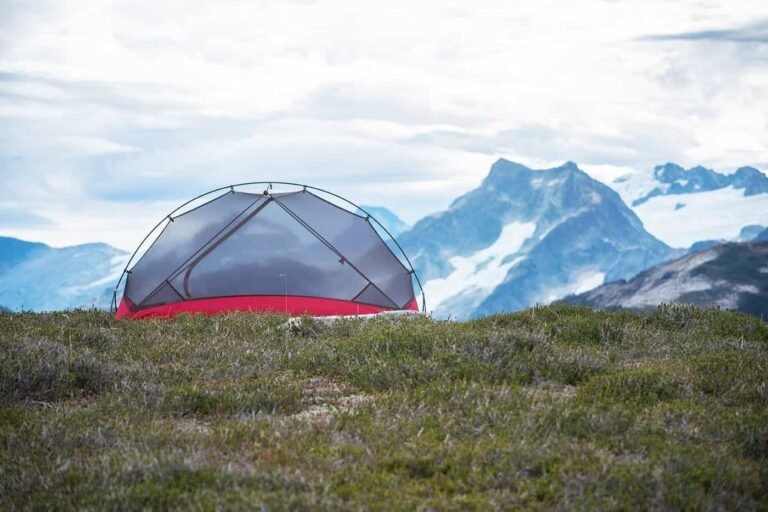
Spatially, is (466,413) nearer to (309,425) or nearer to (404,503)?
(309,425)

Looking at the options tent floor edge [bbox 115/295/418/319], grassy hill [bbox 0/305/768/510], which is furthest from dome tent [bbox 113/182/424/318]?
grassy hill [bbox 0/305/768/510]

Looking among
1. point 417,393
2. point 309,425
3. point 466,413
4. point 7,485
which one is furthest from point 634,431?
point 7,485

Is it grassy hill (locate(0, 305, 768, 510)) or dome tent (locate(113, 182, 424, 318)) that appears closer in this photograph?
grassy hill (locate(0, 305, 768, 510))

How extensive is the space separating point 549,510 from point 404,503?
110 cm

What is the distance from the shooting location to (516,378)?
405 inches

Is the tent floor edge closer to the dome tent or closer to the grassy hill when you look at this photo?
the dome tent

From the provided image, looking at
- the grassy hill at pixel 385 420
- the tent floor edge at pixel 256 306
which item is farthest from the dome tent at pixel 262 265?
the grassy hill at pixel 385 420

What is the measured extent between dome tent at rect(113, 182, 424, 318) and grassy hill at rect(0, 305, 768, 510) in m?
5.07

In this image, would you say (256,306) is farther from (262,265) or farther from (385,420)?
(385,420)

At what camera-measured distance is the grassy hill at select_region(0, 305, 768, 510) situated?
22.4ft

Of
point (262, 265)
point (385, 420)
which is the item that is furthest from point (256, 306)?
point (385, 420)

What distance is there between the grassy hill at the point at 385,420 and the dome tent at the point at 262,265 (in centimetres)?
507

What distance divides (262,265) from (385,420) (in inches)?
438

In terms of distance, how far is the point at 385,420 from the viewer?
333 inches
